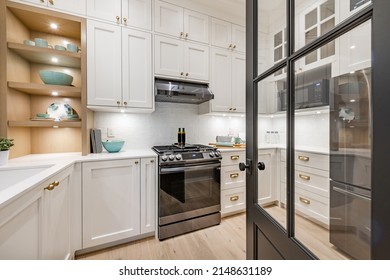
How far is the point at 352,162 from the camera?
60 centimetres

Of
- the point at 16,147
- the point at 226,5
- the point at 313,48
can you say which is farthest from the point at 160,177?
the point at 226,5

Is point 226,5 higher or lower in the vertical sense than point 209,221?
higher

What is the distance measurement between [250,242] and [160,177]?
45.6 inches

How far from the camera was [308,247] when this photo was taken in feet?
2.04

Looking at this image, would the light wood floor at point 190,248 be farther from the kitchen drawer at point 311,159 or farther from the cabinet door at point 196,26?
the cabinet door at point 196,26

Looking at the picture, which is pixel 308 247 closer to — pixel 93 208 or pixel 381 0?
A: pixel 381 0

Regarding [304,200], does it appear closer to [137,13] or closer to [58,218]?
[58,218]

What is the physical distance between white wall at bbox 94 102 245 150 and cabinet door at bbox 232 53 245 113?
36cm

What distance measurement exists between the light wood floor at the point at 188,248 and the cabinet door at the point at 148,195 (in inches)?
7.3

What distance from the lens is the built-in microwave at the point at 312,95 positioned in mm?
712

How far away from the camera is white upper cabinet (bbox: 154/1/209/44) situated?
2.19 meters

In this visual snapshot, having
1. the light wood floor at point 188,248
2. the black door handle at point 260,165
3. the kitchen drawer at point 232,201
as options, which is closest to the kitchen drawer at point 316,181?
the black door handle at point 260,165

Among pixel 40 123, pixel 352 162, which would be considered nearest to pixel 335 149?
pixel 352 162

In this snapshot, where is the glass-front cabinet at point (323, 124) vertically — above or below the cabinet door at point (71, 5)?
below
